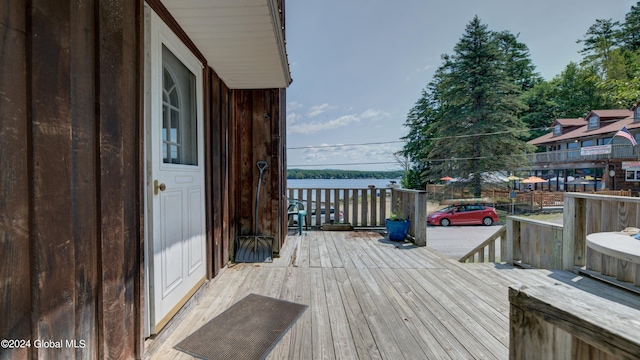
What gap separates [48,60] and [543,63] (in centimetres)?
3241

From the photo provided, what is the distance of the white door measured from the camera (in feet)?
5.06

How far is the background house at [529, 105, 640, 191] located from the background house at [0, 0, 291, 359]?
808 inches

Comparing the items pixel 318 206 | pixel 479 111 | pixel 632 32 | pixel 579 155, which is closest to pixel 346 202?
pixel 318 206

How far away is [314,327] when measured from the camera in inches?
68.8

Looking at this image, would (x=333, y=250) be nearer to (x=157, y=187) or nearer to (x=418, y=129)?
(x=157, y=187)

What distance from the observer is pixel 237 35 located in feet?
6.55

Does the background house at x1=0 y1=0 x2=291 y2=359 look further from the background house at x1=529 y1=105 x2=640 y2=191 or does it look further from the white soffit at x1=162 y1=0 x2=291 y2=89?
the background house at x1=529 y1=105 x2=640 y2=191

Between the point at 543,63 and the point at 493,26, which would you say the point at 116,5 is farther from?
Answer: the point at 543,63

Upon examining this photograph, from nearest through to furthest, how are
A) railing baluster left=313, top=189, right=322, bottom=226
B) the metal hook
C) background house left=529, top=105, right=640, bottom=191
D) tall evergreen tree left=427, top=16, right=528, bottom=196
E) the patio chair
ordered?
the metal hook, the patio chair, railing baluster left=313, top=189, right=322, bottom=226, background house left=529, top=105, right=640, bottom=191, tall evergreen tree left=427, top=16, right=528, bottom=196

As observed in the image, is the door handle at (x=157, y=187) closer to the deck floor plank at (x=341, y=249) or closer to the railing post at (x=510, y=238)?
the deck floor plank at (x=341, y=249)

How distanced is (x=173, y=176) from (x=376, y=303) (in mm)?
1871

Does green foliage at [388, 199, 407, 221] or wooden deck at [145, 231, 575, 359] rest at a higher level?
green foliage at [388, 199, 407, 221]

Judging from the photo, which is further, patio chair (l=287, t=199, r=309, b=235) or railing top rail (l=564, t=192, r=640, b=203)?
patio chair (l=287, t=199, r=309, b=235)

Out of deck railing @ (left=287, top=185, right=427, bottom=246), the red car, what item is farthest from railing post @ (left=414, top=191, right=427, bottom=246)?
the red car
